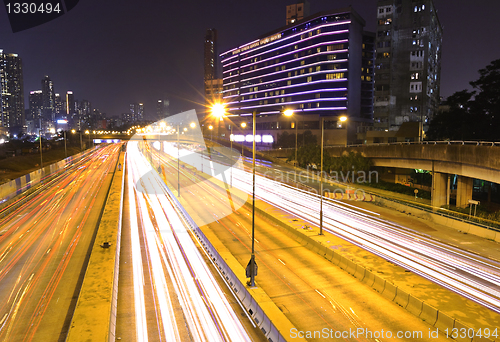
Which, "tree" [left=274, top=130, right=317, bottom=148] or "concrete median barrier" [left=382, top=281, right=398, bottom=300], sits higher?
"tree" [left=274, top=130, right=317, bottom=148]

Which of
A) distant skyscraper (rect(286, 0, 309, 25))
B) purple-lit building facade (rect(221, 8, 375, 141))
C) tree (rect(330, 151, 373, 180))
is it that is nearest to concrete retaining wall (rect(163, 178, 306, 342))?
tree (rect(330, 151, 373, 180))

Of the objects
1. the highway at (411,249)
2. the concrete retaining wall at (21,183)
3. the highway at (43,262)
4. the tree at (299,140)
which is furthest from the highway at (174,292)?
the tree at (299,140)

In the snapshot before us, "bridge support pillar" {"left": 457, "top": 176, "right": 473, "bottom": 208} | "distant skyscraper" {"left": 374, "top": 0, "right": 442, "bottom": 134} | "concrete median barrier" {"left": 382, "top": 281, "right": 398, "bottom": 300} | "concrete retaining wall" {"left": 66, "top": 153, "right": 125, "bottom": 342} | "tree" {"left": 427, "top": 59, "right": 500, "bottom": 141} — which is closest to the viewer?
"concrete retaining wall" {"left": 66, "top": 153, "right": 125, "bottom": 342}

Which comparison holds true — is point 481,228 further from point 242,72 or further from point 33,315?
point 242,72

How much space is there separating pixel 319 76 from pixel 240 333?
103030 millimetres

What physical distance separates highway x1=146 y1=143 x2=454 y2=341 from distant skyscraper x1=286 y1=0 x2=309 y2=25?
463ft

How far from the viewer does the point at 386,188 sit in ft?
153

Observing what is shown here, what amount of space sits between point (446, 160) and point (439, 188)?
3.83 metres

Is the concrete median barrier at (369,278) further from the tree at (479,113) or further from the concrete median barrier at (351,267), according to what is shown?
the tree at (479,113)

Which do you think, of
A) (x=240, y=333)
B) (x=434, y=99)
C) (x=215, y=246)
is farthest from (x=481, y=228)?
(x=434, y=99)

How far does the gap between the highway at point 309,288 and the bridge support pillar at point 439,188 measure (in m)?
22.7

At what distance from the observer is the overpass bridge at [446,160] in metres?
29.8

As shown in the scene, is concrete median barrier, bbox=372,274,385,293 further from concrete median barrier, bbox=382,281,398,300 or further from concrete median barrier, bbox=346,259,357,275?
concrete median barrier, bbox=346,259,357,275

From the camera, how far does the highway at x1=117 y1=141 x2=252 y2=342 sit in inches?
475
